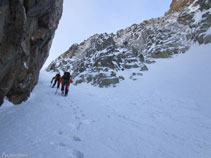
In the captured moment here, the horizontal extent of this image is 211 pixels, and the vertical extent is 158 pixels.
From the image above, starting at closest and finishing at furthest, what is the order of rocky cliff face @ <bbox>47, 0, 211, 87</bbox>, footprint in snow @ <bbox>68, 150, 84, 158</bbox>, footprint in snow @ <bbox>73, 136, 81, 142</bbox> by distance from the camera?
footprint in snow @ <bbox>68, 150, 84, 158</bbox>, footprint in snow @ <bbox>73, 136, 81, 142</bbox>, rocky cliff face @ <bbox>47, 0, 211, 87</bbox>

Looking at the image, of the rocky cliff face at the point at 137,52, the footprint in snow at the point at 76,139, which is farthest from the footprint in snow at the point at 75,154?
the rocky cliff face at the point at 137,52

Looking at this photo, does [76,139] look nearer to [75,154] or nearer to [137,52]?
[75,154]

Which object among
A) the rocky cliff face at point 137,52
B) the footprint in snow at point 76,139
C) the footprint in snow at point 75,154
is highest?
the rocky cliff face at point 137,52

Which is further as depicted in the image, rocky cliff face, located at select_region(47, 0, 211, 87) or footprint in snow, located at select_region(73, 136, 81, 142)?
rocky cliff face, located at select_region(47, 0, 211, 87)

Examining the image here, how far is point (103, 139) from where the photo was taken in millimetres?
3328

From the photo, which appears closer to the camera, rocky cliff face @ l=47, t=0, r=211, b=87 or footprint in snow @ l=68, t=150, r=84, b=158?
footprint in snow @ l=68, t=150, r=84, b=158

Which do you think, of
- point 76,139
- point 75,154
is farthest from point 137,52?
point 75,154

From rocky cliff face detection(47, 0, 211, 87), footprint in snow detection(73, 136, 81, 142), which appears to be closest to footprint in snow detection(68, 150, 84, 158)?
footprint in snow detection(73, 136, 81, 142)

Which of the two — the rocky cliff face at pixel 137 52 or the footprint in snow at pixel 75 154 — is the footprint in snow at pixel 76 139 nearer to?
the footprint in snow at pixel 75 154

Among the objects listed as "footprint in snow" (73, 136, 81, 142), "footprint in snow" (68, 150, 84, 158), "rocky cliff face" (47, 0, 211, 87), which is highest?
"rocky cliff face" (47, 0, 211, 87)

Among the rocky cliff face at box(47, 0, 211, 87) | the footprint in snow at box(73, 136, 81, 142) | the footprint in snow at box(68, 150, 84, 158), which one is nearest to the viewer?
the footprint in snow at box(68, 150, 84, 158)

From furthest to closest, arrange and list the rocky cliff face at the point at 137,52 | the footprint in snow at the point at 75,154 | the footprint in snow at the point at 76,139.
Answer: the rocky cliff face at the point at 137,52 < the footprint in snow at the point at 76,139 < the footprint in snow at the point at 75,154

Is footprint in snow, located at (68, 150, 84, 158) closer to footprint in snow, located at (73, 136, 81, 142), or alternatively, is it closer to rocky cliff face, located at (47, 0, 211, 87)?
footprint in snow, located at (73, 136, 81, 142)

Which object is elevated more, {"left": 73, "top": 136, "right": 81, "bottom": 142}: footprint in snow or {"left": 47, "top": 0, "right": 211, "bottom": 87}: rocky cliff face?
{"left": 47, "top": 0, "right": 211, "bottom": 87}: rocky cliff face
